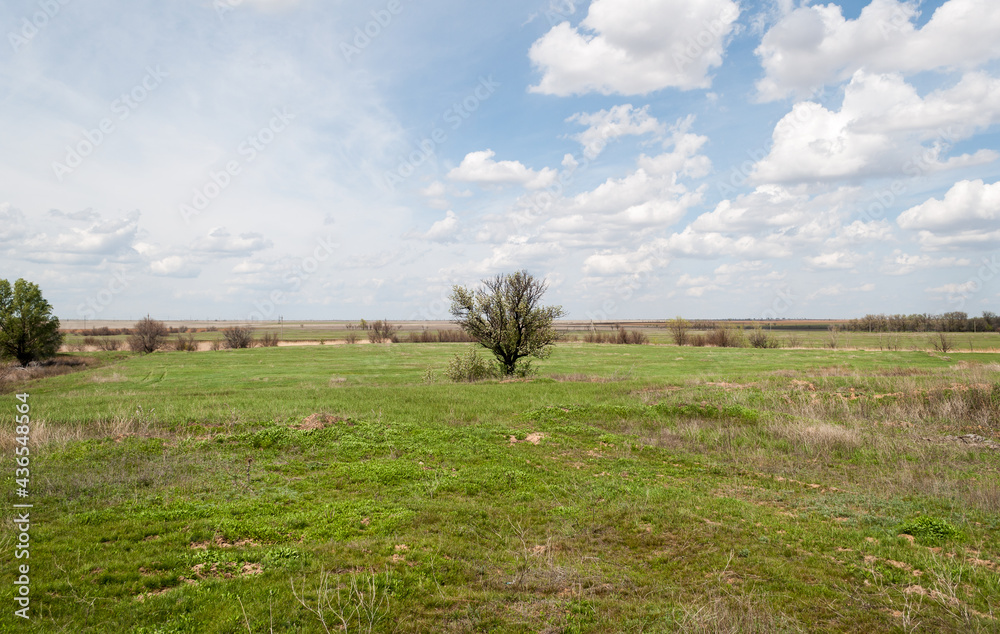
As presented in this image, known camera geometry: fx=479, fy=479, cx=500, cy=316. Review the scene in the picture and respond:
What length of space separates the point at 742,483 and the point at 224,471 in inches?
611

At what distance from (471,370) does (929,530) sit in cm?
2941

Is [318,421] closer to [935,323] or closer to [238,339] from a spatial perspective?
[238,339]

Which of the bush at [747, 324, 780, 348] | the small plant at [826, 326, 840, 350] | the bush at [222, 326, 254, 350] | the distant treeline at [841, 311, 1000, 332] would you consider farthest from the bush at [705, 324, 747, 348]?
the bush at [222, 326, 254, 350]

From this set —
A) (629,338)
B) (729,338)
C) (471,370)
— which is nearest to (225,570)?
(471,370)

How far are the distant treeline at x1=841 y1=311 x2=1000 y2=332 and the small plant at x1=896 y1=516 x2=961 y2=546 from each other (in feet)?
310

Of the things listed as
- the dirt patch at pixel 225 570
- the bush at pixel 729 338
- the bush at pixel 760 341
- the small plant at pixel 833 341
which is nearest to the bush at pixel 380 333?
the bush at pixel 729 338

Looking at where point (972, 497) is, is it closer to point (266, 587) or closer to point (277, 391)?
point (266, 587)

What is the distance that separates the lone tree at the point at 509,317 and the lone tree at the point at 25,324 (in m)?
49.6

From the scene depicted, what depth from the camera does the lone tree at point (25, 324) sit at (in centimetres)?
5106

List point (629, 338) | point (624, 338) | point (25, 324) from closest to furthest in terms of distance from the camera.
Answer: point (25, 324), point (624, 338), point (629, 338)

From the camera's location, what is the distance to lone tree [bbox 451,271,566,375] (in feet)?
121

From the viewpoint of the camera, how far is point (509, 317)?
36906 millimetres

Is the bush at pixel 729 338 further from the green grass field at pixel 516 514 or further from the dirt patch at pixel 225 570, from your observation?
the dirt patch at pixel 225 570

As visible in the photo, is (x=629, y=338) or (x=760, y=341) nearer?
(x=760, y=341)
